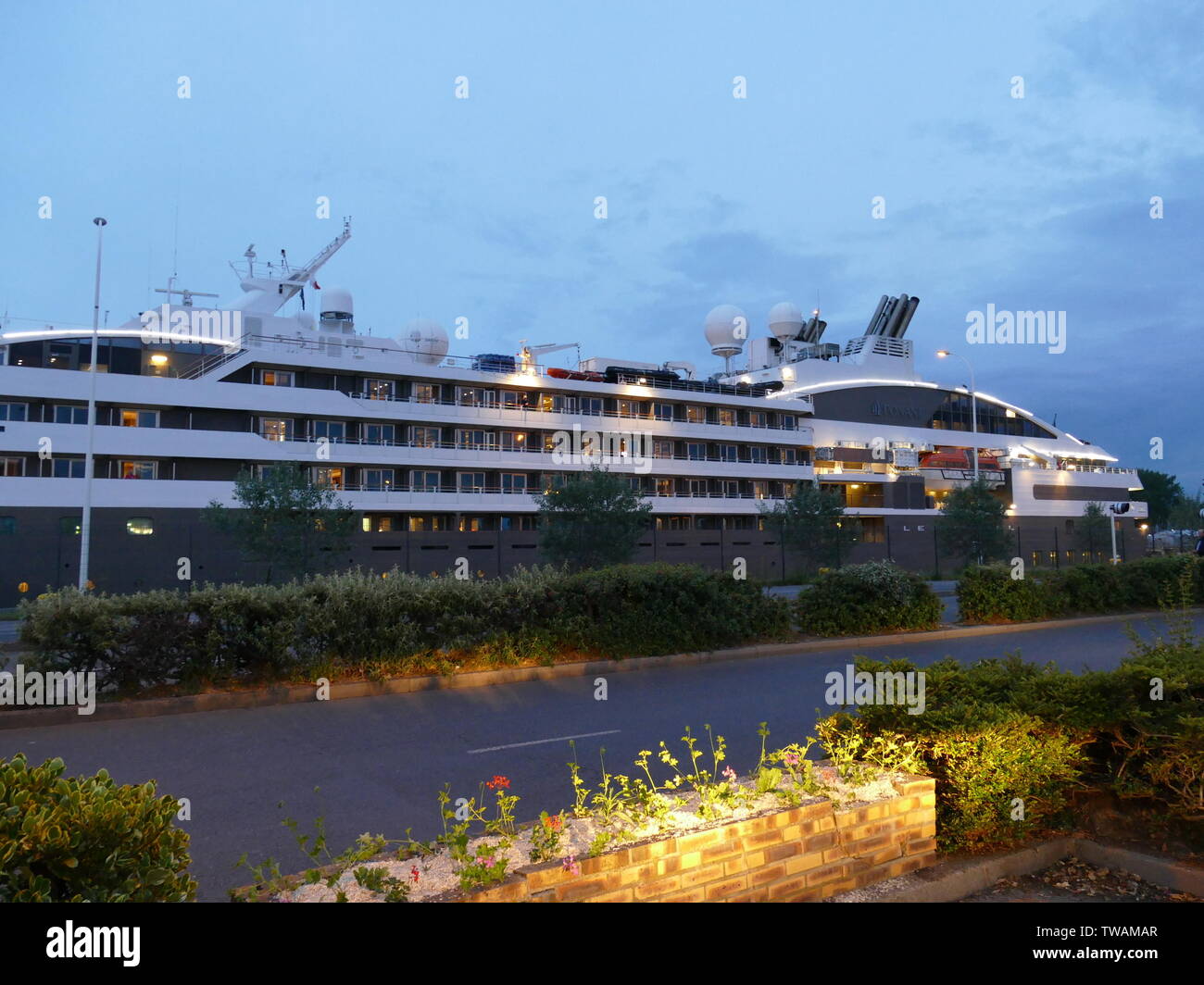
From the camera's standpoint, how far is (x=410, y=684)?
1168 cm

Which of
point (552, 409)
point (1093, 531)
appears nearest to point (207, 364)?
point (552, 409)

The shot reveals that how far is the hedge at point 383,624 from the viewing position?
34.1 feet

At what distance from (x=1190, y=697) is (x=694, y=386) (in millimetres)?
53153

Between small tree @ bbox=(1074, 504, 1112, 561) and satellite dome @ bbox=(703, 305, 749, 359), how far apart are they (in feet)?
88.8

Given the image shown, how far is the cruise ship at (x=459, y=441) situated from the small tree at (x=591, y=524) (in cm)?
861

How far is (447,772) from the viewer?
306 inches

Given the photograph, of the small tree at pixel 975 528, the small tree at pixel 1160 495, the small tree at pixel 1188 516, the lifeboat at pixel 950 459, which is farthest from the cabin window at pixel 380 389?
the small tree at pixel 1160 495

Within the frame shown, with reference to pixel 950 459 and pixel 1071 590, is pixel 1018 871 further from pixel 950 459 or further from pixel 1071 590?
pixel 950 459

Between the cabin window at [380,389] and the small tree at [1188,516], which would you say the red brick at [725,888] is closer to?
the cabin window at [380,389]

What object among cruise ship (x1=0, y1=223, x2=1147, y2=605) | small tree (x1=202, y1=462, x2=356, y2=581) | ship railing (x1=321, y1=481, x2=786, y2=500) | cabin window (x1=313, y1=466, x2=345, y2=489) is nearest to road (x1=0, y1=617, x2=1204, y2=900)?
cruise ship (x1=0, y1=223, x2=1147, y2=605)

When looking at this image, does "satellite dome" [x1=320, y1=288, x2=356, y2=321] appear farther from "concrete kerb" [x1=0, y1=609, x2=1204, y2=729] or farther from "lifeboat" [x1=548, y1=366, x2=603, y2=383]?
"concrete kerb" [x1=0, y1=609, x2=1204, y2=729]
